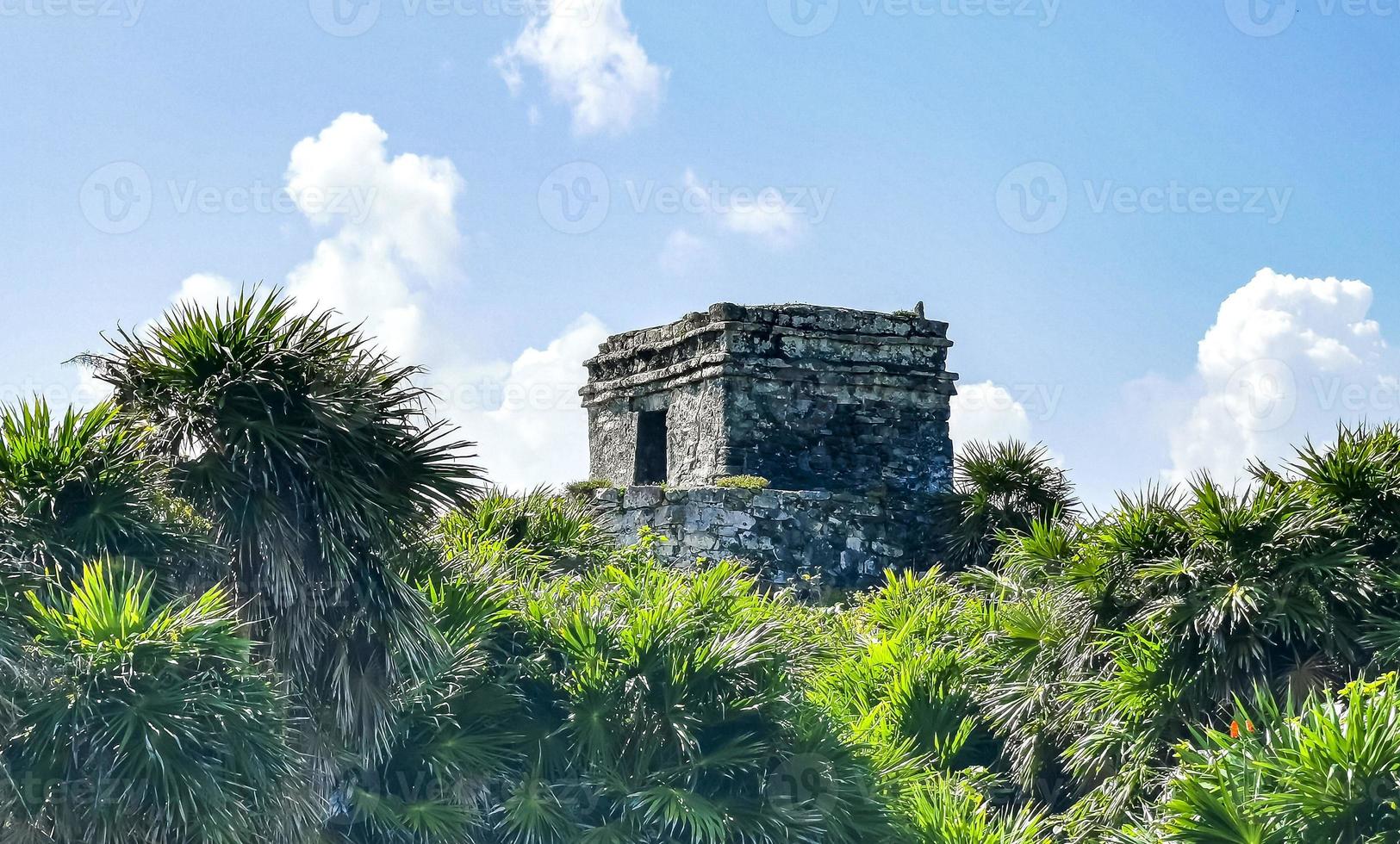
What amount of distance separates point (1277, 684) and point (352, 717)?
16.9 feet

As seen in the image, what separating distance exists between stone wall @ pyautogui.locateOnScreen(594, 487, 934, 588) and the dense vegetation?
1.91 meters

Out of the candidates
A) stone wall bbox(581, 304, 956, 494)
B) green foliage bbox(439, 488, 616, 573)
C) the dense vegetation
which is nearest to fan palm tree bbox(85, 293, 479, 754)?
the dense vegetation

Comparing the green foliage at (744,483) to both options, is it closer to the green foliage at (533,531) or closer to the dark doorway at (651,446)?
the green foliage at (533,531)

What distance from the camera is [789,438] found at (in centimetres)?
1233

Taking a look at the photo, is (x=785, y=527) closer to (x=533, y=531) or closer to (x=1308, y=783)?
(x=533, y=531)

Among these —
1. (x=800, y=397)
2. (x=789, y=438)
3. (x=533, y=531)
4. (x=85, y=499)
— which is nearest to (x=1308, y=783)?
(x=533, y=531)

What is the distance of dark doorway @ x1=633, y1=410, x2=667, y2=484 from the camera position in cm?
1325

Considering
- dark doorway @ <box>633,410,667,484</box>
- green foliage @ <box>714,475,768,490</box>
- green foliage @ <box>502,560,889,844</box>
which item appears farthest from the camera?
dark doorway @ <box>633,410,667,484</box>

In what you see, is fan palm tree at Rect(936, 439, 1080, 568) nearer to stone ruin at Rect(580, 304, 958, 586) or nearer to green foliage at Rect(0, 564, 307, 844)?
stone ruin at Rect(580, 304, 958, 586)

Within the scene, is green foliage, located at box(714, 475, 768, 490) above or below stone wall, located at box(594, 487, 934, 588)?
above

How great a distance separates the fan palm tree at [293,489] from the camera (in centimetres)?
662

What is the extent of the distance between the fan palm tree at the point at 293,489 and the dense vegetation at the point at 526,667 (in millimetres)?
17

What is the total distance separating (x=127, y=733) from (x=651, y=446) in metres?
8.04

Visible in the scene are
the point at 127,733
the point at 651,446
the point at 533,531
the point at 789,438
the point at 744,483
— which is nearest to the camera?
the point at 127,733
